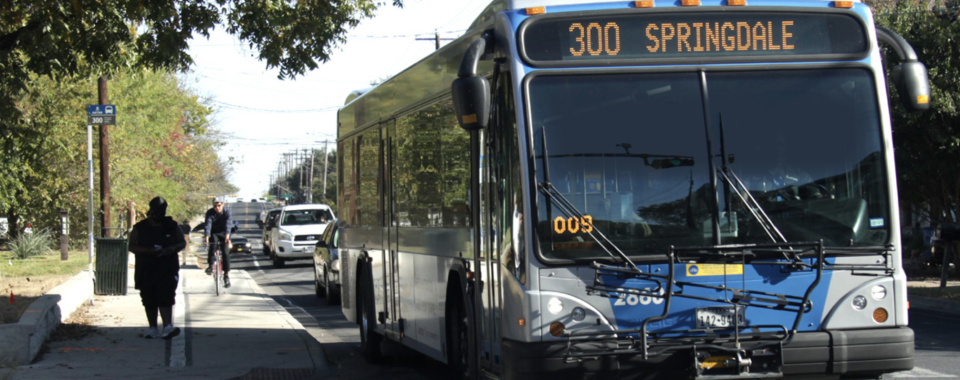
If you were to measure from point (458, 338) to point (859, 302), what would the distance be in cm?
295

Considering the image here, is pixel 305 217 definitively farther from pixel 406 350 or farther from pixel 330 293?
pixel 406 350

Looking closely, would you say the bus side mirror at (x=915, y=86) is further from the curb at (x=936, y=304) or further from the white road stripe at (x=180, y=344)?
the curb at (x=936, y=304)

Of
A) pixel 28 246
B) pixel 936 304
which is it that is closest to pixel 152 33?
pixel 936 304

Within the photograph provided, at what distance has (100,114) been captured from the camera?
15625mm

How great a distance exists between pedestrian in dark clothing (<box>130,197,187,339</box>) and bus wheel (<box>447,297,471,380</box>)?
5.06 metres

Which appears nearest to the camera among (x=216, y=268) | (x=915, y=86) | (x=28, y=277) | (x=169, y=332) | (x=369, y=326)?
(x=915, y=86)

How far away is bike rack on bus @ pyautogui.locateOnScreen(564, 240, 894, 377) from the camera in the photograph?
214 inches

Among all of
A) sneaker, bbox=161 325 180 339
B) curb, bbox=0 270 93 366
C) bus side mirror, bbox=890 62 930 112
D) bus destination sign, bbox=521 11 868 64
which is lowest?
sneaker, bbox=161 325 180 339

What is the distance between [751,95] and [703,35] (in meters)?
0.47

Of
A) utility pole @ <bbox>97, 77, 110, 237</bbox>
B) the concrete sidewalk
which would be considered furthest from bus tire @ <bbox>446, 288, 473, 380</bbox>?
utility pole @ <bbox>97, 77, 110, 237</bbox>

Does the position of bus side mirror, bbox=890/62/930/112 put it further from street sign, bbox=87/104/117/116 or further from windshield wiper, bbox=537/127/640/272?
street sign, bbox=87/104/117/116

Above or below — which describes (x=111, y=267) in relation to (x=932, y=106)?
below

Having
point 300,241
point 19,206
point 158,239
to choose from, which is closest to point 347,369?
point 158,239

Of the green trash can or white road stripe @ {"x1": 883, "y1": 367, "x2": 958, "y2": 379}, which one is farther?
the green trash can
